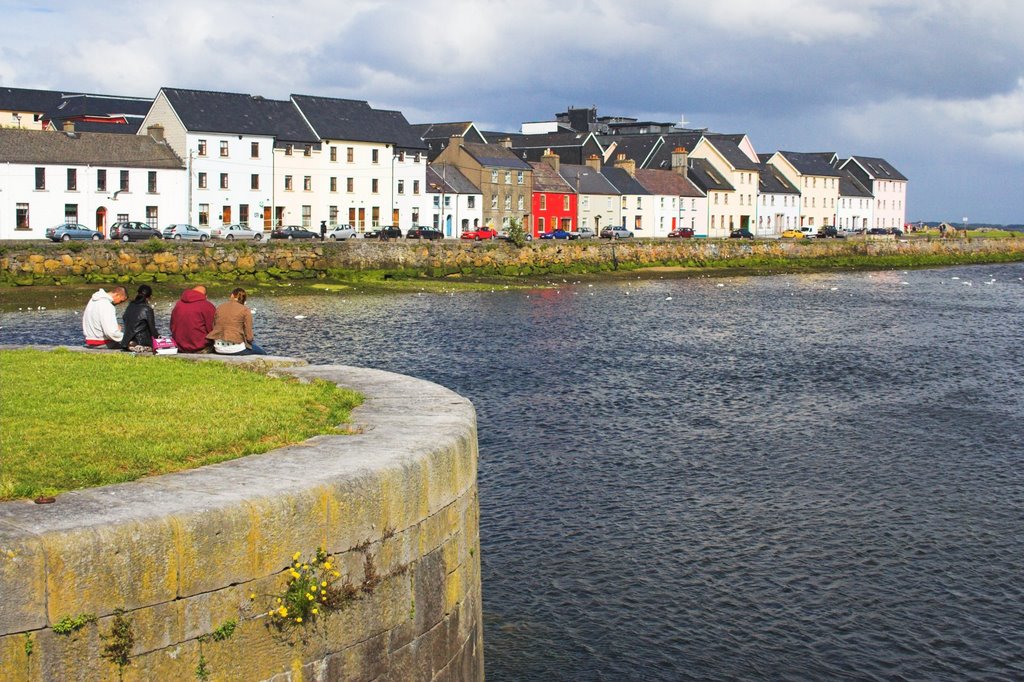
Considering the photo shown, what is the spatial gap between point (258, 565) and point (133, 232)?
222 feet

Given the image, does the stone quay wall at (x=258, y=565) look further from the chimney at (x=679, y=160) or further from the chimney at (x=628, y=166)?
the chimney at (x=679, y=160)

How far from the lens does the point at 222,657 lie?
302 inches

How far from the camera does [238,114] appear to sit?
88000 millimetres

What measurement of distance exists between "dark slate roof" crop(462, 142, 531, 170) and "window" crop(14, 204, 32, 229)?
42.0 meters

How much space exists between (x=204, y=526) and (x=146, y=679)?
1015mm

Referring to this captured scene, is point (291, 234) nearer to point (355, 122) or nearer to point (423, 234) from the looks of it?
point (423, 234)

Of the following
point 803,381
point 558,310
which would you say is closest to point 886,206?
point 558,310

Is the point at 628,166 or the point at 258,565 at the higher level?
the point at 628,166

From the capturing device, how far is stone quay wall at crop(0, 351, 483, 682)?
7016mm

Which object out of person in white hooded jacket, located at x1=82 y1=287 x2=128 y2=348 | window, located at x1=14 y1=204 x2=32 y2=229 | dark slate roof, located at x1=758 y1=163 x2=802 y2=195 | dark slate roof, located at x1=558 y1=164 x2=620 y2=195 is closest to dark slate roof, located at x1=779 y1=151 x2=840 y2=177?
dark slate roof, located at x1=758 y1=163 x2=802 y2=195

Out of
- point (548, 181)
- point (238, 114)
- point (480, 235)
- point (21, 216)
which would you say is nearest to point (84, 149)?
point (21, 216)

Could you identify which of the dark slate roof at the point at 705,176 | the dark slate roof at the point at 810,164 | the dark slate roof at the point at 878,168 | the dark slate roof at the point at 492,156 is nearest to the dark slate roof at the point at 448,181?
the dark slate roof at the point at 492,156

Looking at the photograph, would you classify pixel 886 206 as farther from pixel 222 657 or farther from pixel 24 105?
pixel 222 657

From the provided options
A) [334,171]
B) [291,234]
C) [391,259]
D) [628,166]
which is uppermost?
[628,166]
